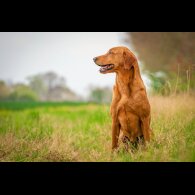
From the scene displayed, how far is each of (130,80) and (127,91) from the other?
0.16 m

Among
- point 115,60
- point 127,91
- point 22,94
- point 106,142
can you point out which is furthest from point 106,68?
point 22,94

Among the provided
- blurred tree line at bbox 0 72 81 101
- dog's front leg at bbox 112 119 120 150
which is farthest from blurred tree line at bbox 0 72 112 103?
dog's front leg at bbox 112 119 120 150

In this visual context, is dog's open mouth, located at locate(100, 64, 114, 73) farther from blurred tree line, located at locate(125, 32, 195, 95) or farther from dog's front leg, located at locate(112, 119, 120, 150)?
blurred tree line, located at locate(125, 32, 195, 95)

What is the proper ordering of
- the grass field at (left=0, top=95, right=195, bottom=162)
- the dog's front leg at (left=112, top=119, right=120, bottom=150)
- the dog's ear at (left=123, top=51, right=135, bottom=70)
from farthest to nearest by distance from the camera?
the dog's front leg at (left=112, top=119, right=120, bottom=150) < the dog's ear at (left=123, top=51, right=135, bottom=70) < the grass field at (left=0, top=95, right=195, bottom=162)

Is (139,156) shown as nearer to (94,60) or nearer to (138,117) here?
(138,117)

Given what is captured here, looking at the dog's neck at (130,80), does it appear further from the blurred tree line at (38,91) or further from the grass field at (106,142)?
the blurred tree line at (38,91)

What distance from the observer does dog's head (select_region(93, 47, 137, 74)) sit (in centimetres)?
532

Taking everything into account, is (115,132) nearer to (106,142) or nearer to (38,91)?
(106,142)

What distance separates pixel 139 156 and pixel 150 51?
819 centimetres

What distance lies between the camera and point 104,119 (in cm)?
782

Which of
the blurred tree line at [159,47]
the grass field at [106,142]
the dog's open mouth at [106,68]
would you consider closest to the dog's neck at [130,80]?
the dog's open mouth at [106,68]

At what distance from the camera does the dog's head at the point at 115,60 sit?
17.5 ft

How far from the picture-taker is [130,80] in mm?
5375
